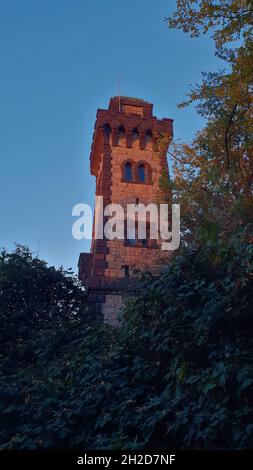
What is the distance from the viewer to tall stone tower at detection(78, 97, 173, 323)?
1463cm

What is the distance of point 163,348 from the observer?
5871mm

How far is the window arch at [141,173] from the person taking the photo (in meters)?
18.6

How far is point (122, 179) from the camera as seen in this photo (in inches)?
713

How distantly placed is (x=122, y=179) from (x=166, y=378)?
43.4 feet

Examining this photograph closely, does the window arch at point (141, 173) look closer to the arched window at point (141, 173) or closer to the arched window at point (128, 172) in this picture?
the arched window at point (141, 173)

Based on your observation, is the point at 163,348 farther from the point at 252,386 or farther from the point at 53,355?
the point at 53,355

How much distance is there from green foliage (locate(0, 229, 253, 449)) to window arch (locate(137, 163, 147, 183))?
11.5 meters

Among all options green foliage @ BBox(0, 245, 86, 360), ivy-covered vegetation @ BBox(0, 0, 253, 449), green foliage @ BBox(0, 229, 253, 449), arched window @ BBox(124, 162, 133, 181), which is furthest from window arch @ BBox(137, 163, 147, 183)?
green foliage @ BBox(0, 229, 253, 449)

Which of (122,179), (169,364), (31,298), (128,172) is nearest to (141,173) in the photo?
(128,172)

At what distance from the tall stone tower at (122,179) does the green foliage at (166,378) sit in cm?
697

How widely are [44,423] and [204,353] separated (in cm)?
228

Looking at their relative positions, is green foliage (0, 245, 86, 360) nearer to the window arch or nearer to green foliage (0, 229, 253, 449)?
green foliage (0, 229, 253, 449)

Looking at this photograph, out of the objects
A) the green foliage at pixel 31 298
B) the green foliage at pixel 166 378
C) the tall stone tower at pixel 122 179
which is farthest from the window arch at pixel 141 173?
the green foliage at pixel 166 378
